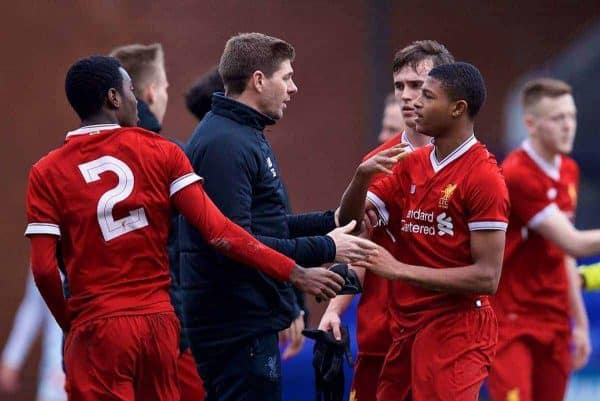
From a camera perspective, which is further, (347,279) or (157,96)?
(157,96)

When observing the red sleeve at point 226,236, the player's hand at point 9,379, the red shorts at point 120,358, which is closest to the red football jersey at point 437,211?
the red sleeve at point 226,236

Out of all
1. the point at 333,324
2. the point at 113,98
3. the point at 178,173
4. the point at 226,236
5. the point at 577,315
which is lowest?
the point at 577,315

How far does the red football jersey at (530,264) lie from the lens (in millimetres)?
6973

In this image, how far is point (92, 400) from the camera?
16.1 feet

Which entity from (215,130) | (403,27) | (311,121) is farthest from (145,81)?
(403,27)

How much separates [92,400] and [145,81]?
89.8 inches

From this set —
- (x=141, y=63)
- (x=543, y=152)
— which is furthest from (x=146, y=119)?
(x=543, y=152)

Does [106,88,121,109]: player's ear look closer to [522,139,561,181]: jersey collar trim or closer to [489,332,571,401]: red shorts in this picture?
[489,332,571,401]: red shorts

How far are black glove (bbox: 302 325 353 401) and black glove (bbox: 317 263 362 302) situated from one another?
0.75 ft

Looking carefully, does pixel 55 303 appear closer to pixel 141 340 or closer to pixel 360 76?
pixel 141 340

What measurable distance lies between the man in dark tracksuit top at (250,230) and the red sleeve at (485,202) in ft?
1.50

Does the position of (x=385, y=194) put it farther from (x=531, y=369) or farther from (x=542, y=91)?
(x=542, y=91)

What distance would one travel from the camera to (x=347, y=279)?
5.36 metres

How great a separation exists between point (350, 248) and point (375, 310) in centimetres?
68
